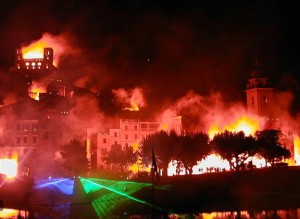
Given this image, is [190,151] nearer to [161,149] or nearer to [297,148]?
[161,149]

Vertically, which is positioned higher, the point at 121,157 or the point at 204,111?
the point at 204,111

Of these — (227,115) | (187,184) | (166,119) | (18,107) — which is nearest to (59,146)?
(18,107)

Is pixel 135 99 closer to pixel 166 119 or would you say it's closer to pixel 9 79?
pixel 166 119

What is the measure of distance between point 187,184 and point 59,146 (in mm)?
49596

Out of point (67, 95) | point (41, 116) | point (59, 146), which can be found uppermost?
point (67, 95)

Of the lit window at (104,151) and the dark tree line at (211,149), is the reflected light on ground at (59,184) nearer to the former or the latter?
the dark tree line at (211,149)

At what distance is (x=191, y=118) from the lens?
113 m

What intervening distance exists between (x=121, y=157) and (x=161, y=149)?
13417 mm

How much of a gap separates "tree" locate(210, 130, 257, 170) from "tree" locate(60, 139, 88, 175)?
26.8 metres

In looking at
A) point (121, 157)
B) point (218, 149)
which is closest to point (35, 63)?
point (121, 157)

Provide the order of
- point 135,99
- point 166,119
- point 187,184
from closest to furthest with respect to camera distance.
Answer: point 187,184
point 166,119
point 135,99

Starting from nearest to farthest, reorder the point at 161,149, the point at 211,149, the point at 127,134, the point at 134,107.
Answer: the point at 161,149 < the point at 211,149 < the point at 127,134 < the point at 134,107

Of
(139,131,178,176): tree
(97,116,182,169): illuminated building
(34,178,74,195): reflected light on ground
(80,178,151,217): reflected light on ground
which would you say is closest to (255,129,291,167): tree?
(139,131,178,176): tree

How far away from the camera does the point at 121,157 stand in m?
98.1
